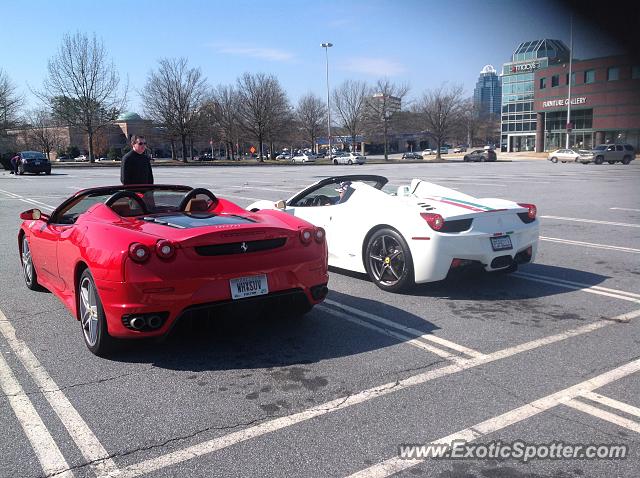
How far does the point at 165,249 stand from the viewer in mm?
4043

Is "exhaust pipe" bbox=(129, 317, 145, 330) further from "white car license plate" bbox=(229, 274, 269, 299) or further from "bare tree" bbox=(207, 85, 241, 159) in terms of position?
"bare tree" bbox=(207, 85, 241, 159)

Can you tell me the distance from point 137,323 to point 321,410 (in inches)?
58.3

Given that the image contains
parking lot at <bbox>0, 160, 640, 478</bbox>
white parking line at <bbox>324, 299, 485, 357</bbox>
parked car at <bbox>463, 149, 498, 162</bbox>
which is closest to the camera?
parking lot at <bbox>0, 160, 640, 478</bbox>

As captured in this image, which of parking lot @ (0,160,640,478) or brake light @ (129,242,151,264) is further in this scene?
brake light @ (129,242,151,264)

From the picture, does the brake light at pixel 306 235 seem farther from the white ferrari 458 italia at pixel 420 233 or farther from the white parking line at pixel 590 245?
the white parking line at pixel 590 245

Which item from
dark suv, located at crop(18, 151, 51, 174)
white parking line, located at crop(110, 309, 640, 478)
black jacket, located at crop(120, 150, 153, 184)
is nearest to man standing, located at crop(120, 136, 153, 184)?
black jacket, located at crop(120, 150, 153, 184)

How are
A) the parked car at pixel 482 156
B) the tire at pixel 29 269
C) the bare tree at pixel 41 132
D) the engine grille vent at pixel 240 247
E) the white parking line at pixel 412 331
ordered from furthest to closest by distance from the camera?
the bare tree at pixel 41 132
the parked car at pixel 482 156
the tire at pixel 29 269
the white parking line at pixel 412 331
the engine grille vent at pixel 240 247

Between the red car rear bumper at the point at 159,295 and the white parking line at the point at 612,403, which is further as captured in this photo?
the red car rear bumper at the point at 159,295

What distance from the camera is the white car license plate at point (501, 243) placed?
5.96 m

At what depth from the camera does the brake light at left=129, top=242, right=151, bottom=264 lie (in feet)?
13.1

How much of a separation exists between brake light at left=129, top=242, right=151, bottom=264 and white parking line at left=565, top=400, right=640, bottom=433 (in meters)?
2.89

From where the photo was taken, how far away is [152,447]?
3.03 meters

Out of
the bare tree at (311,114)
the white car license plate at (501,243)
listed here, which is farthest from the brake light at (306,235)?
the bare tree at (311,114)

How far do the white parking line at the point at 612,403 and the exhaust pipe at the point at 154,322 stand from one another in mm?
2849
